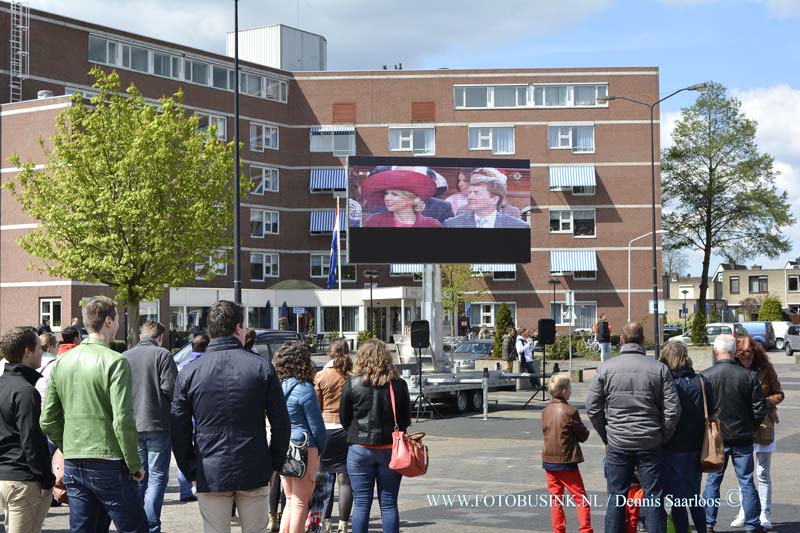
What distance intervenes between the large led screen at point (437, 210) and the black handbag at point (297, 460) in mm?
19442

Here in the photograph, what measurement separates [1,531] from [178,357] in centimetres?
888

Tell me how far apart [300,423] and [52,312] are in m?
43.7

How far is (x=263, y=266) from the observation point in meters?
66.8

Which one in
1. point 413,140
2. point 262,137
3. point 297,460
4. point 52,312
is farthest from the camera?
point 413,140

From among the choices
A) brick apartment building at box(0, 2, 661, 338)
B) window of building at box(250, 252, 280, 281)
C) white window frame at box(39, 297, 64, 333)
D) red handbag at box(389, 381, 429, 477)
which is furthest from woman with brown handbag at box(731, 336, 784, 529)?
window of building at box(250, 252, 280, 281)

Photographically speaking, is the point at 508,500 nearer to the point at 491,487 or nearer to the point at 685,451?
the point at 491,487

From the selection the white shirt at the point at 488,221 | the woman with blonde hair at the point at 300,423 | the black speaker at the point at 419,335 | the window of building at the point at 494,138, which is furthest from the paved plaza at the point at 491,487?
the window of building at the point at 494,138

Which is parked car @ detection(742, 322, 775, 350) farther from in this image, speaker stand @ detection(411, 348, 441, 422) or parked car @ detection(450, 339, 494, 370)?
speaker stand @ detection(411, 348, 441, 422)

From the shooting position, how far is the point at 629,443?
8.16m

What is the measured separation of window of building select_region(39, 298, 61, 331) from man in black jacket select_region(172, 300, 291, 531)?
147ft

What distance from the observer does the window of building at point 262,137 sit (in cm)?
6575

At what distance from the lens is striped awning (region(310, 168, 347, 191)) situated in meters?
A: 68.0

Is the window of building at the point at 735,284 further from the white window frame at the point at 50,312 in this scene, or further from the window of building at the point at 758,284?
the white window frame at the point at 50,312

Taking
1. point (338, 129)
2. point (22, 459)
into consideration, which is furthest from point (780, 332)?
point (22, 459)
